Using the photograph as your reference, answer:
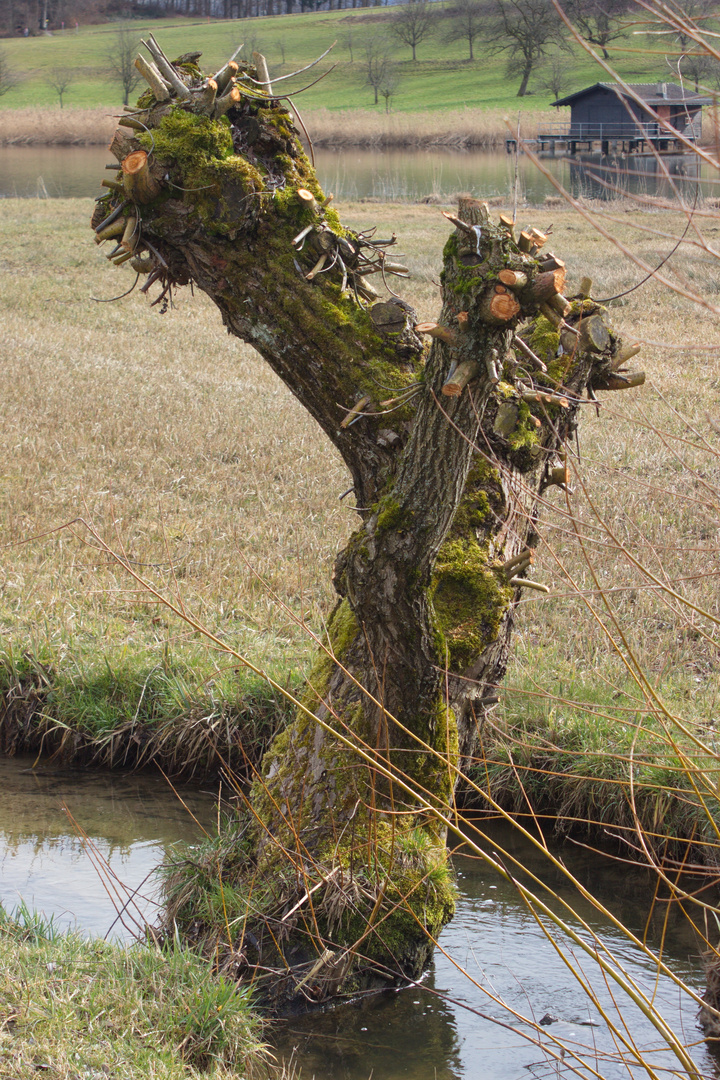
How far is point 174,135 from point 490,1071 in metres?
3.38

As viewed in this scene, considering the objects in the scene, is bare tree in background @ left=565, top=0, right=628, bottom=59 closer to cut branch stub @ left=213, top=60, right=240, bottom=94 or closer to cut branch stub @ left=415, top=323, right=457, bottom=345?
cut branch stub @ left=415, top=323, right=457, bottom=345

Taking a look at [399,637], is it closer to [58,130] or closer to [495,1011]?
[495,1011]

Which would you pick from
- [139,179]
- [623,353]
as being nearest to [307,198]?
[139,179]

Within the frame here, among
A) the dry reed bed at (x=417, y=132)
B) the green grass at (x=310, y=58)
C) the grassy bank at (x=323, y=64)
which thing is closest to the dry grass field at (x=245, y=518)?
the dry reed bed at (x=417, y=132)

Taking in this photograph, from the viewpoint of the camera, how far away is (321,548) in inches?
245

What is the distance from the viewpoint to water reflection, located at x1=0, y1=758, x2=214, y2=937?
3.74m

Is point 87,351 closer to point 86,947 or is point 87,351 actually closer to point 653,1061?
point 86,947

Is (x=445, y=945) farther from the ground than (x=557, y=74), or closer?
closer

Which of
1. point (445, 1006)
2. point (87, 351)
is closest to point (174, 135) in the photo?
point (445, 1006)

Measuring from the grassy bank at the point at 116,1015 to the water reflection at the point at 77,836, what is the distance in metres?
0.57

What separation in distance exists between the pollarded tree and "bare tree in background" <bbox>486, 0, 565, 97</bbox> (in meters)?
45.2

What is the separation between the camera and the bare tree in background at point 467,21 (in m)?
84.1

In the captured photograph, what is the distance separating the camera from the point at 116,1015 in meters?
2.71

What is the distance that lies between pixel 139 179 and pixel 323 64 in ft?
296
